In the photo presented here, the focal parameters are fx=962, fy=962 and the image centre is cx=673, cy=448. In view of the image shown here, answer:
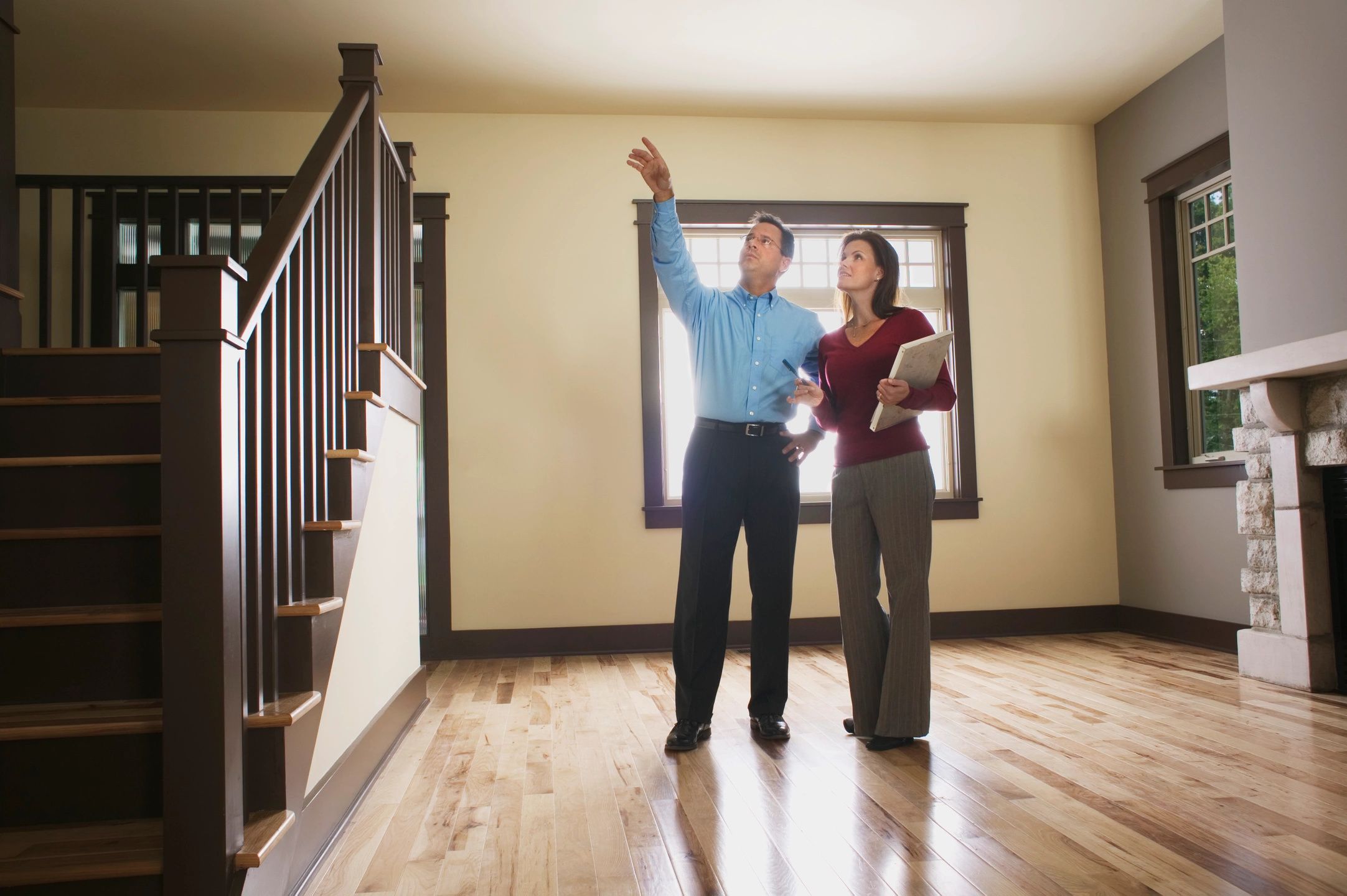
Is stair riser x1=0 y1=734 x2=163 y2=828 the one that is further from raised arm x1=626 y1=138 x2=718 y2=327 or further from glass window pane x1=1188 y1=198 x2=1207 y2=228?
glass window pane x1=1188 y1=198 x2=1207 y2=228

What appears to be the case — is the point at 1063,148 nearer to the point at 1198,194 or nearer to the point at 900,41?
the point at 1198,194

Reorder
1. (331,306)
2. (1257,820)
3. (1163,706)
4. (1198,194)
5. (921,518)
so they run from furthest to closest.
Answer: (1198,194) → (1163,706) → (921,518) → (331,306) → (1257,820)

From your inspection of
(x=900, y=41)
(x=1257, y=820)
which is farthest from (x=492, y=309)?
(x=1257, y=820)

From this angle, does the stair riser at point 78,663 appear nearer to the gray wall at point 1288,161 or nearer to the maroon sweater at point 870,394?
the maroon sweater at point 870,394

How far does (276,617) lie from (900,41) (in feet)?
12.7

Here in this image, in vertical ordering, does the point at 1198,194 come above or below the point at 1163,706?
above

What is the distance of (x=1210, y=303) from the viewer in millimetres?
4766

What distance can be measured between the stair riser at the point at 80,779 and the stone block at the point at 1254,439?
153 inches

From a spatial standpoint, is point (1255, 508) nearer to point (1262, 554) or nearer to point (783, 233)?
point (1262, 554)

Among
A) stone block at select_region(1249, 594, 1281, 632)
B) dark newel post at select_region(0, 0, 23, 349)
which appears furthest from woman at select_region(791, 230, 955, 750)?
dark newel post at select_region(0, 0, 23, 349)

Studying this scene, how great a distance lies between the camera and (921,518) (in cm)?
276

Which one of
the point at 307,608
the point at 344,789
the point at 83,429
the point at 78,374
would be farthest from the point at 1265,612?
the point at 78,374

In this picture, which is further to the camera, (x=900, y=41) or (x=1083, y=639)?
(x=1083, y=639)

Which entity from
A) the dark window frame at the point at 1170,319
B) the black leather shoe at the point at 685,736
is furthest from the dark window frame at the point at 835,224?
the black leather shoe at the point at 685,736
